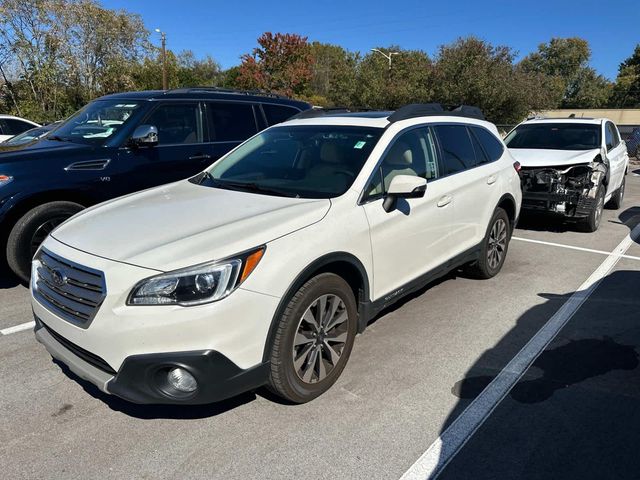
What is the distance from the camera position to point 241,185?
3775mm

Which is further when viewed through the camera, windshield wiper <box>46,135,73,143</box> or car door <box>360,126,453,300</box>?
windshield wiper <box>46,135,73,143</box>

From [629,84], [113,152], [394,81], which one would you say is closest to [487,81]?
[394,81]

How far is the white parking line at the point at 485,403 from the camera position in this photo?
8.38 ft

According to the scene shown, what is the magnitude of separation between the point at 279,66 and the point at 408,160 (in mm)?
60933

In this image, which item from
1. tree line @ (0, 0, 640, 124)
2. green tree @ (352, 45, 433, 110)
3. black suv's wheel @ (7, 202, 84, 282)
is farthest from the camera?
green tree @ (352, 45, 433, 110)

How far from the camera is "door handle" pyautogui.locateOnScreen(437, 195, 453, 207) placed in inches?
164

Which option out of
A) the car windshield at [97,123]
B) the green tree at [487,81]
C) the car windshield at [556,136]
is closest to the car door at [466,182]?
the car windshield at [97,123]

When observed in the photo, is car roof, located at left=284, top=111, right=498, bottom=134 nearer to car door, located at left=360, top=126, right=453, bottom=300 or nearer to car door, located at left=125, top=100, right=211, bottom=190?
car door, located at left=360, top=126, right=453, bottom=300

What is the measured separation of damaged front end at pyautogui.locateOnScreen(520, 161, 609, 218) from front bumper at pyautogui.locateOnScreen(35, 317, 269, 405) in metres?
6.40

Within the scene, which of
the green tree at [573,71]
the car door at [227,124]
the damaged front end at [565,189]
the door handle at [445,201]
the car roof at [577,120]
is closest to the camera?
the door handle at [445,201]

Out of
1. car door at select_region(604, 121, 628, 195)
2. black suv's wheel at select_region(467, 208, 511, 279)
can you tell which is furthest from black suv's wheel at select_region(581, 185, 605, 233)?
black suv's wheel at select_region(467, 208, 511, 279)

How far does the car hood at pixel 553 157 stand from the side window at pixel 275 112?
3.80m

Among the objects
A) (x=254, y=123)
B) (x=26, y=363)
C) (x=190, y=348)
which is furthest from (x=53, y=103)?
(x=190, y=348)

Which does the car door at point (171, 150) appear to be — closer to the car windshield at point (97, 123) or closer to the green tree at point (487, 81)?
the car windshield at point (97, 123)
